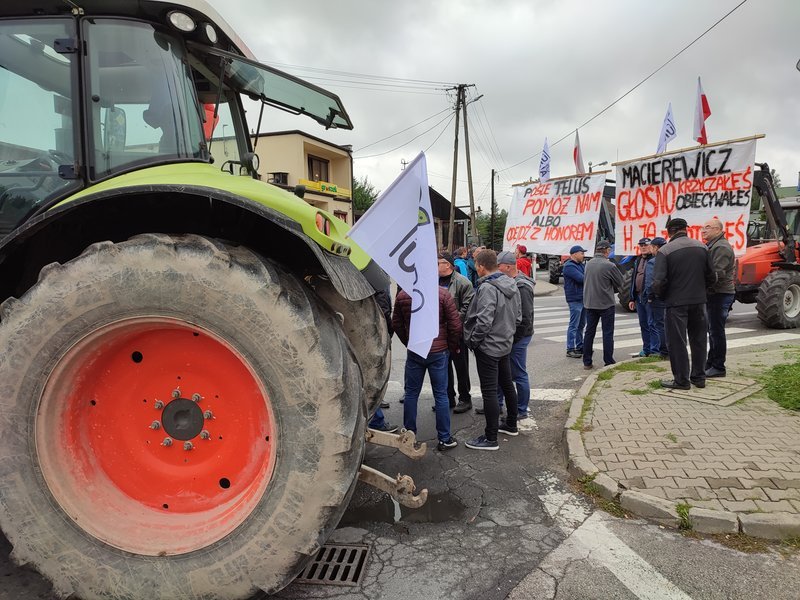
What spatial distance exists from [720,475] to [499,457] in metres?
1.67

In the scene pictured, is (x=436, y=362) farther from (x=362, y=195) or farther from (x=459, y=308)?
(x=362, y=195)

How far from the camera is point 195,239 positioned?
2145 mm

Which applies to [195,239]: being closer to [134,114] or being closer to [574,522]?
[134,114]

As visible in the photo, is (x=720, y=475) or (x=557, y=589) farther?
(x=720, y=475)

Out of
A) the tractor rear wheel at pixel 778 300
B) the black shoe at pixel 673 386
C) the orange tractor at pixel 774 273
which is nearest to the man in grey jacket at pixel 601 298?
the black shoe at pixel 673 386

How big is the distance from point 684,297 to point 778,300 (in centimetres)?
615

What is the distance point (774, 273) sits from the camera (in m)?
10.1

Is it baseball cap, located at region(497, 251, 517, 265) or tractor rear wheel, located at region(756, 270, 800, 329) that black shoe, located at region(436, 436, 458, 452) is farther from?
tractor rear wheel, located at region(756, 270, 800, 329)

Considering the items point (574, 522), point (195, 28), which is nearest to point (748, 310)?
point (574, 522)

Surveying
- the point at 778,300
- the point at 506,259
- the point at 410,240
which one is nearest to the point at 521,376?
the point at 506,259

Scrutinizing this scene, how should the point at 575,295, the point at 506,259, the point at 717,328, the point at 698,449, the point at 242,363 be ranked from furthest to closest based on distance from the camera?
the point at 575,295
the point at 717,328
the point at 506,259
the point at 698,449
the point at 242,363

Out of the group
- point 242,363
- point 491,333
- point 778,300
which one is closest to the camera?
point 242,363

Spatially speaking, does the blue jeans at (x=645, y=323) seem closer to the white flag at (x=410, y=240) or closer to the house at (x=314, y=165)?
the white flag at (x=410, y=240)

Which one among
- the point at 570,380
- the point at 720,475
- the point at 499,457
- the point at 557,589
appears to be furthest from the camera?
the point at 570,380
